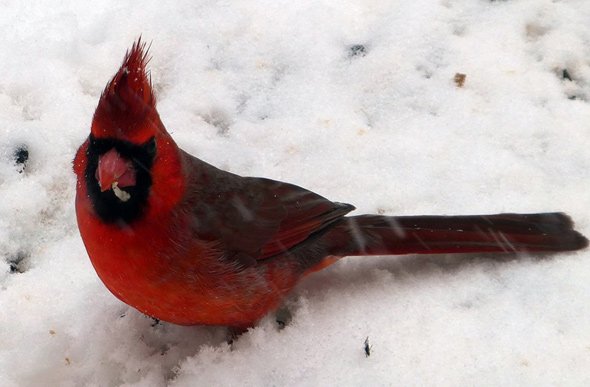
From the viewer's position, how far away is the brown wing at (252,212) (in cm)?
237

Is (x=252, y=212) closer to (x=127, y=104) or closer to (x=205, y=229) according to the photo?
(x=205, y=229)

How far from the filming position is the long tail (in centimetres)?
261

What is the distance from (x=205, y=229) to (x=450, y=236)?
2.87 ft

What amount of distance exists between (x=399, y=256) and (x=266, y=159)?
0.72 metres

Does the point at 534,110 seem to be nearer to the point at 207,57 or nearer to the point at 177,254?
the point at 207,57

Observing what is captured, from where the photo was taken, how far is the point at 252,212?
8.27ft

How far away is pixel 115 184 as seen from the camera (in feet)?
6.68

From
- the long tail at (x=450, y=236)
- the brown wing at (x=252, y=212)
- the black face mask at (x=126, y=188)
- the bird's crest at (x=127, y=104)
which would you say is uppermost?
the bird's crest at (x=127, y=104)

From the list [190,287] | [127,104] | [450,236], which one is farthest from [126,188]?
[450,236]

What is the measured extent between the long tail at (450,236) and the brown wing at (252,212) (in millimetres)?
103

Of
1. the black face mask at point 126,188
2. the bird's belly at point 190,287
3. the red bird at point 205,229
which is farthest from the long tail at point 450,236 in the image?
the black face mask at point 126,188

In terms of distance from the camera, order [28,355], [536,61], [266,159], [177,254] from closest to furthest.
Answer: [177,254] < [28,355] < [266,159] < [536,61]

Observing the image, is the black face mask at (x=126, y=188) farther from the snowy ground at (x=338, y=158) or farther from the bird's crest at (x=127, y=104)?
the snowy ground at (x=338, y=158)

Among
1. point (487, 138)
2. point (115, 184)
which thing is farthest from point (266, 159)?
point (115, 184)
